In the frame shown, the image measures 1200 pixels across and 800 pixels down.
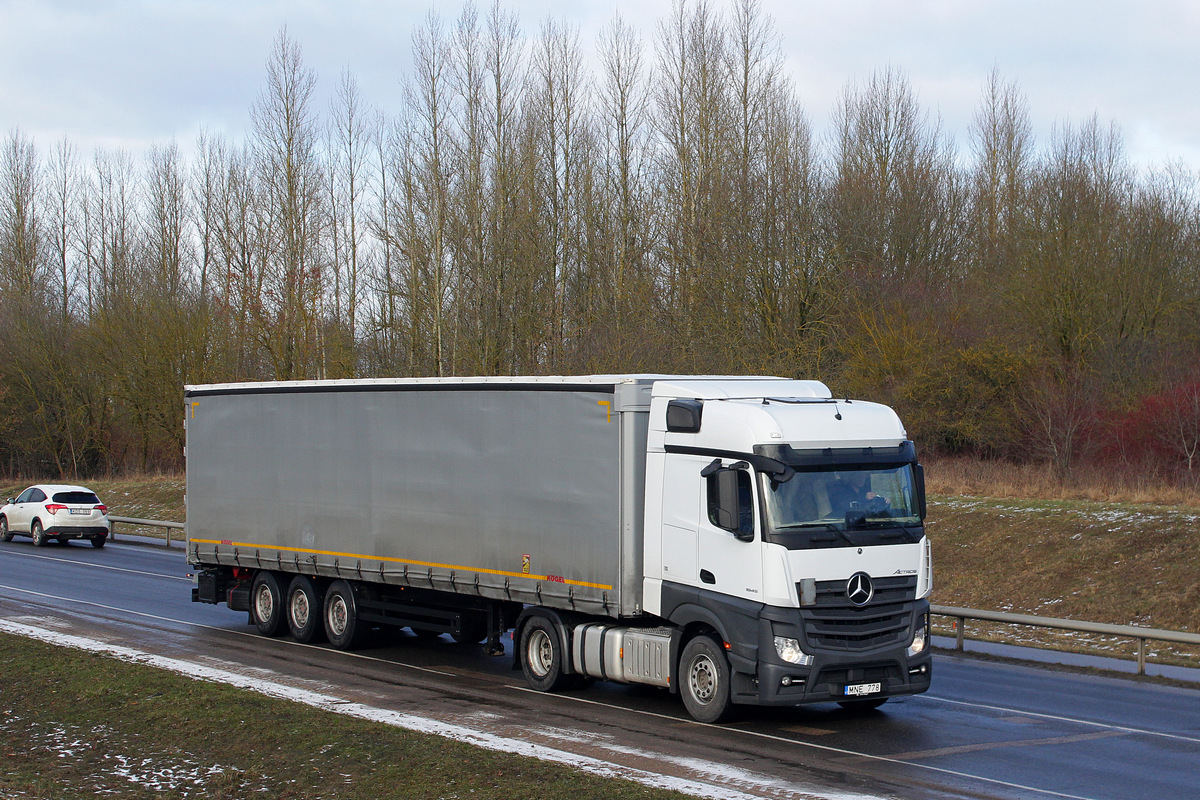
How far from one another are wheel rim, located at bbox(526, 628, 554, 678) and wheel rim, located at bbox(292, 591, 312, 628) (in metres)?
4.48

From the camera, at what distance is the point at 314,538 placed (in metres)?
15.3

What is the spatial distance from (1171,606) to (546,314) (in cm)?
2622

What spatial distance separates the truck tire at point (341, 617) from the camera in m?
15.1

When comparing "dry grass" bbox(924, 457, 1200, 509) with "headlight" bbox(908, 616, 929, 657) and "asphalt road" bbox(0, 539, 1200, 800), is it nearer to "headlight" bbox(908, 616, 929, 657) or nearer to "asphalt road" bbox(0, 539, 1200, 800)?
"asphalt road" bbox(0, 539, 1200, 800)

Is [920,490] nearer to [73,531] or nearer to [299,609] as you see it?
[299,609]

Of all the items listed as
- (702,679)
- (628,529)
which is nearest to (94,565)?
(628,529)

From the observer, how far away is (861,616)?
10555mm

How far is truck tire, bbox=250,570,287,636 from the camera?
16.2 metres

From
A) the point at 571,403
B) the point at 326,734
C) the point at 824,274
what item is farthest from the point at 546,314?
the point at 326,734

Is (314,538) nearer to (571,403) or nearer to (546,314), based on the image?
(571,403)

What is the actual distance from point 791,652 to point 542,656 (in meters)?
3.37

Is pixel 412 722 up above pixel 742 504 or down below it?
below

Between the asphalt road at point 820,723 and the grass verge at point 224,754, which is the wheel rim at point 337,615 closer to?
the asphalt road at point 820,723

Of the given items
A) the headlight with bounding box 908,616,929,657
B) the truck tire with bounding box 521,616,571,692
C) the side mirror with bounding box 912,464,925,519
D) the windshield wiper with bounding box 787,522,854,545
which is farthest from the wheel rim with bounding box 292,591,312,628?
the side mirror with bounding box 912,464,925,519
